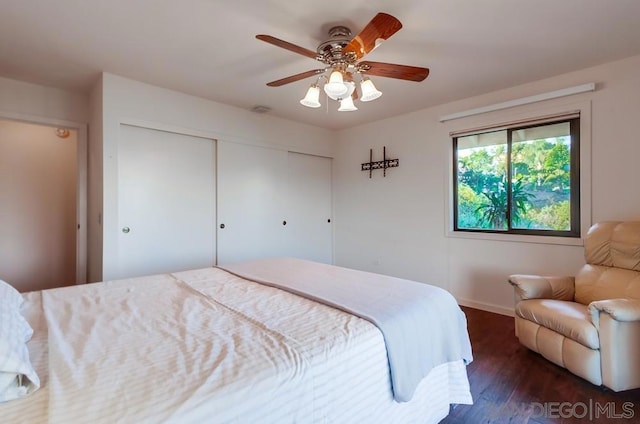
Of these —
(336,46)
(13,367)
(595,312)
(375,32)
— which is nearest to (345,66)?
(336,46)

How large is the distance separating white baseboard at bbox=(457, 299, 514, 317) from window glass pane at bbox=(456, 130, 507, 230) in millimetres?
839

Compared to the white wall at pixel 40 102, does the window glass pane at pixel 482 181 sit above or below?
below

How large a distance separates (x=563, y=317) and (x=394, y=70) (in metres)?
2.02

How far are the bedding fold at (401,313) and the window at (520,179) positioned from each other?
2.06 m

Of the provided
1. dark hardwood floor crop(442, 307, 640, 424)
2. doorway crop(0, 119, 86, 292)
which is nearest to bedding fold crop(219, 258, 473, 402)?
dark hardwood floor crop(442, 307, 640, 424)

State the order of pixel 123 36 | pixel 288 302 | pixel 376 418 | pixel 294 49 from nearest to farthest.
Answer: pixel 376 418 → pixel 288 302 → pixel 294 49 → pixel 123 36

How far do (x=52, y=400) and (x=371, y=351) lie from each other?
965 mm

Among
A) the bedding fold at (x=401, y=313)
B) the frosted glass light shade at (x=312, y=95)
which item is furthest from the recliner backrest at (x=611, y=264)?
the frosted glass light shade at (x=312, y=95)

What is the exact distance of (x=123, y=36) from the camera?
2.17 m

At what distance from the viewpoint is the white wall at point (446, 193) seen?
2580mm

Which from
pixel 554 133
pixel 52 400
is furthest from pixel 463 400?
pixel 554 133

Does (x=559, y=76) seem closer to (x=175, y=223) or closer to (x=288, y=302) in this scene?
(x=288, y=302)

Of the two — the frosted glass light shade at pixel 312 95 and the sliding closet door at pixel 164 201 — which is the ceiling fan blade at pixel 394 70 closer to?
the frosted glass light shade at pixel 312 95

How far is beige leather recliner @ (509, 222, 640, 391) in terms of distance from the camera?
6.01ft
